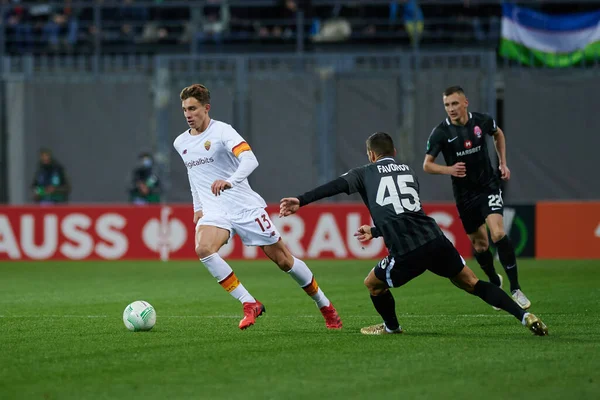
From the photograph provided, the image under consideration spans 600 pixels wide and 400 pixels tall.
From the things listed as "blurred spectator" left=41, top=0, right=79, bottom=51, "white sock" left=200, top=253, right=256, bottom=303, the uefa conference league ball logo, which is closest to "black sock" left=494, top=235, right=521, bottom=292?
"white sock" left=200, top=253, right=256, bottom=303

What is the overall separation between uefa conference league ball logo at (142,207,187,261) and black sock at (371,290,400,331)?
A: 39.5 ft

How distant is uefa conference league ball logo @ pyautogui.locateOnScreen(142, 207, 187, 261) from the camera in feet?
67.7

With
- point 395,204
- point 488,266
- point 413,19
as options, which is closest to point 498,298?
point 395,204

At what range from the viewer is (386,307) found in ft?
29.0

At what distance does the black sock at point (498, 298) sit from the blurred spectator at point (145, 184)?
1443 centimetres

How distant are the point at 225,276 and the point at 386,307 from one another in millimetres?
1528

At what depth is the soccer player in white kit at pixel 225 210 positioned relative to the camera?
9.47m

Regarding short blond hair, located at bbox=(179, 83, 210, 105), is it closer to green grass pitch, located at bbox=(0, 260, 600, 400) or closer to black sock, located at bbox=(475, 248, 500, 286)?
green grass pitch, located at bbox=(0, 260, 600, 400)

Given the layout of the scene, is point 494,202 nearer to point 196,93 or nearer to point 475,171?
point 475,171

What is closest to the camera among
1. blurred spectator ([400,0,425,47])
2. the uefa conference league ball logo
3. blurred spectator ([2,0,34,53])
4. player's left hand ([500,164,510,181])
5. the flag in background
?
player's left hand ([500,164,510,181])

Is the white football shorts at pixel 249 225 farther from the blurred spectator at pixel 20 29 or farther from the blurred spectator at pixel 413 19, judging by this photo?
the blurred spectator at pixel 20 29

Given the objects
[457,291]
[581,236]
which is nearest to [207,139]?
[457,291]

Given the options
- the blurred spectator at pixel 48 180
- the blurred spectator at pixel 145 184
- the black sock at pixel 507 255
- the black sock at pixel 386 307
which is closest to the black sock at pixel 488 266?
the black sock at pixel 507 255

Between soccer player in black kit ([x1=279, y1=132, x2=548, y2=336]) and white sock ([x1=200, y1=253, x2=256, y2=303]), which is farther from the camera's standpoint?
white sock ([x1=200, y1=253, x2=256, y2=303])
